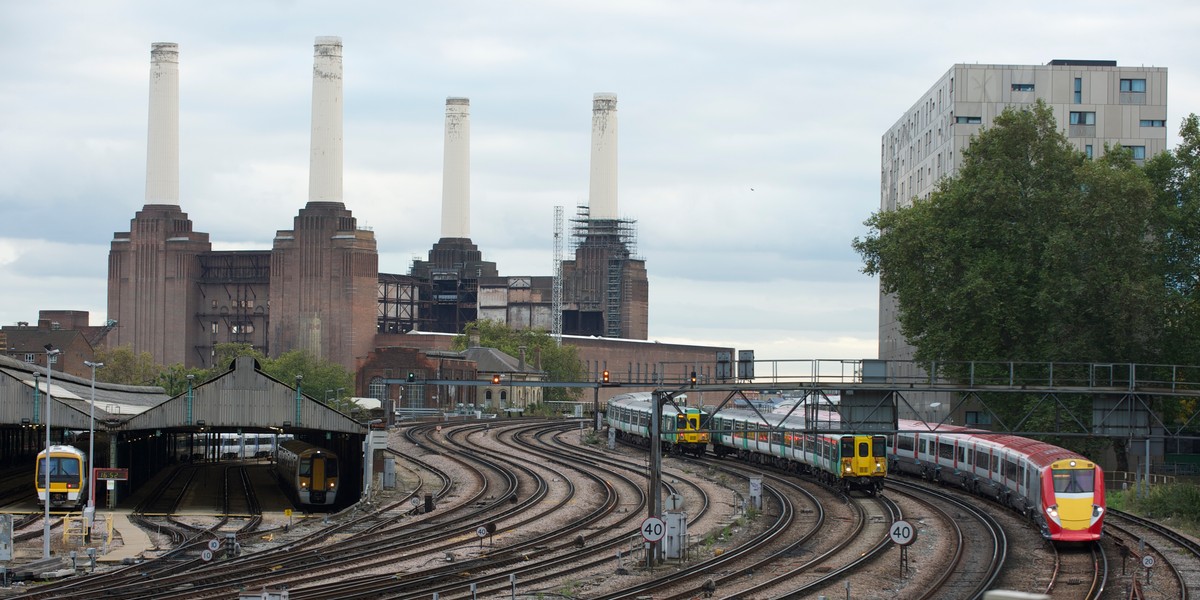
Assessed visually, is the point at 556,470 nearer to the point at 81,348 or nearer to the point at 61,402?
the point at 61,402

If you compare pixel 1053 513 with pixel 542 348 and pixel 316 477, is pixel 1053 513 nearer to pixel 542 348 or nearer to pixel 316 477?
pixel 316 477

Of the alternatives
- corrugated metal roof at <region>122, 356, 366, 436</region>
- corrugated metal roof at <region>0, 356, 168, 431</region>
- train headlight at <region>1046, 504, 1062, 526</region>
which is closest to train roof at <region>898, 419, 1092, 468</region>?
train headlight at <region>1046, 504, 1062, 526</region>

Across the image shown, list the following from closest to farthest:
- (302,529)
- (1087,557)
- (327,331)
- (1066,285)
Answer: (1087,557) < (302,529) < (1066,285) < (327,331)

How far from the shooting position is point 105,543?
45.8 m

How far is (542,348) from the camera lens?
18450 cm

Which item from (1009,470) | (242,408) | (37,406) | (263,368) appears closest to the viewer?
(1009,470)

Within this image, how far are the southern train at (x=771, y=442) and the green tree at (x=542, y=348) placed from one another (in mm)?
81282

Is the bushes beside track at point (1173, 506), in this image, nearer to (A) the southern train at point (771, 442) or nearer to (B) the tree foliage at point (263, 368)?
(A) the southern train at point (771, 442)

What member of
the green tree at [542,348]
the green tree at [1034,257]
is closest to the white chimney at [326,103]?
the green tree at [542,348]

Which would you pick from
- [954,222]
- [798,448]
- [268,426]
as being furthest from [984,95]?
[268,426]

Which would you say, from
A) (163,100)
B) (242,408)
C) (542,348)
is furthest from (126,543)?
(163,100)

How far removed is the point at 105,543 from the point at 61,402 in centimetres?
1169

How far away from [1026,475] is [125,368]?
137m

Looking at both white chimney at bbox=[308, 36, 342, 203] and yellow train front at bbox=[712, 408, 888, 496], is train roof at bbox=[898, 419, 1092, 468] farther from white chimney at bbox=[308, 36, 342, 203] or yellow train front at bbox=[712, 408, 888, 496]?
white chimney at bbox=[308, 36, 342, 203]
